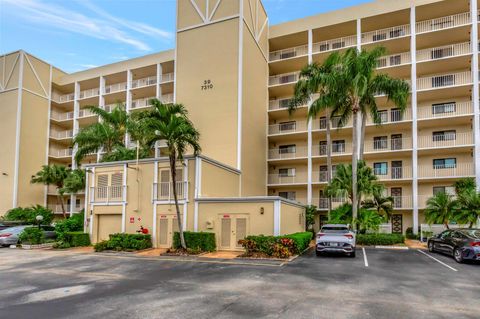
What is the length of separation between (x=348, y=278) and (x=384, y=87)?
1638cm

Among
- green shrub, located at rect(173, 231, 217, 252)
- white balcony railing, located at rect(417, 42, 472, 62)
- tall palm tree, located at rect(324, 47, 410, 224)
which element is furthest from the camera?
white balcony railing, located at rect(417, 42, 472, 62)

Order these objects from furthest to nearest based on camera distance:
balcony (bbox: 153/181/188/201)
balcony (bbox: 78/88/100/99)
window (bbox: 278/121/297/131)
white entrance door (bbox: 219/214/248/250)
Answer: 1. balcony (bbox: 78/88/100/99)
2. window (bbox: 278/121/297/131)
3. balcony (bbox: 153/181/188/201)
4. white entrance door (bbox: 219/214/248/250)

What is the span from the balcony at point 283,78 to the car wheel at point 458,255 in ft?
69.1

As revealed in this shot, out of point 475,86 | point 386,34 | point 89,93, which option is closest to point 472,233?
point 475,86

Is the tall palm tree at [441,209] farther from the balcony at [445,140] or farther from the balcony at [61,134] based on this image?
the balcony at [61,134]

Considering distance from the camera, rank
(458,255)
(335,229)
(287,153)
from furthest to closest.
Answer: (287,153), (335,229), (458,255)

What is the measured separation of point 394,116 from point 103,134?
24.2 meters

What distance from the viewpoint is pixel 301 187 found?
32594 millimetres

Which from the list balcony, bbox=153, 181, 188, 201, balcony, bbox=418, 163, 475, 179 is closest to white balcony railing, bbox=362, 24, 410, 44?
balcony, bbox=418, 163, 475, 179

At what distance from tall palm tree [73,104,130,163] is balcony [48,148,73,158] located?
55.1 ft

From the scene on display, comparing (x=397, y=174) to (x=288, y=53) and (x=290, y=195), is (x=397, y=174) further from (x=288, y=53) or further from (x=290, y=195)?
(x=288, y=53)

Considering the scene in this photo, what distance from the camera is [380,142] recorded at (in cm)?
3020

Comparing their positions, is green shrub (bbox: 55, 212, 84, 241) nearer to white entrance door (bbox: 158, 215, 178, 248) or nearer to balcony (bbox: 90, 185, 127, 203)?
balcony (bbox: 90, 185, 127, 203)

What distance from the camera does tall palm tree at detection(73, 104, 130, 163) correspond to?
27219mm
